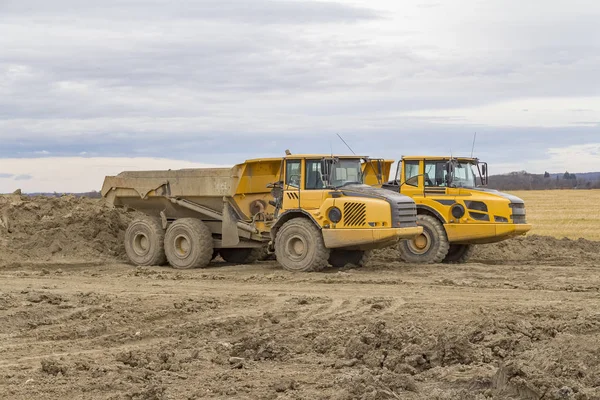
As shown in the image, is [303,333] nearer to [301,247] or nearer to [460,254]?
[301,247]

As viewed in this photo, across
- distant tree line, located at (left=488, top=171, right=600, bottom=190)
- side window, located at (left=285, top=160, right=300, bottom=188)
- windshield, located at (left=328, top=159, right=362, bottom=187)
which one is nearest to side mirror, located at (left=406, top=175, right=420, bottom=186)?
windshield, located at (left=328, top=159, right=362, bottom=187)

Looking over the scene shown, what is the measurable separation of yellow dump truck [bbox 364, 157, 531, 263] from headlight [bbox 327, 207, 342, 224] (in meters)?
2.46

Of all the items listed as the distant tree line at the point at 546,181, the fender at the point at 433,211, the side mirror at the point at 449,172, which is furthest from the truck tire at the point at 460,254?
the distant tree line at the point at 546,181

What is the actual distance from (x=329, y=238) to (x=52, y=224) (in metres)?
7.66

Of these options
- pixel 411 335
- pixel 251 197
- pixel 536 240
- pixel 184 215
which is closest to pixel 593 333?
pixel 411 335

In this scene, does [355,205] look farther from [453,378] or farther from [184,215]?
[453,378]

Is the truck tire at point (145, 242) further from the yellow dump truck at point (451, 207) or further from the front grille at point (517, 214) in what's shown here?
the front grille at point (517, 214)

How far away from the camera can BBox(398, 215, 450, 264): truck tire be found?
18.9 meters

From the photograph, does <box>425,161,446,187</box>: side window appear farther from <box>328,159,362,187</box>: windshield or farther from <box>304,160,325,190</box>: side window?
<box>304,160,325,190</box>: side window

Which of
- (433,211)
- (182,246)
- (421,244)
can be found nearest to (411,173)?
(433,211)

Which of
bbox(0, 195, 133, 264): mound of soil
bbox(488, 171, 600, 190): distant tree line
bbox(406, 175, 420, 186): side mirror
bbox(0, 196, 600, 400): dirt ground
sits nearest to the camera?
bbox(0, 196, 600, 400): dirt ground

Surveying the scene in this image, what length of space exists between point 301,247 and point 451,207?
3466 millimetres

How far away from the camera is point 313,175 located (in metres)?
17.8

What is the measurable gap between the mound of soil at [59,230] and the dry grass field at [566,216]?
44.9 feet
